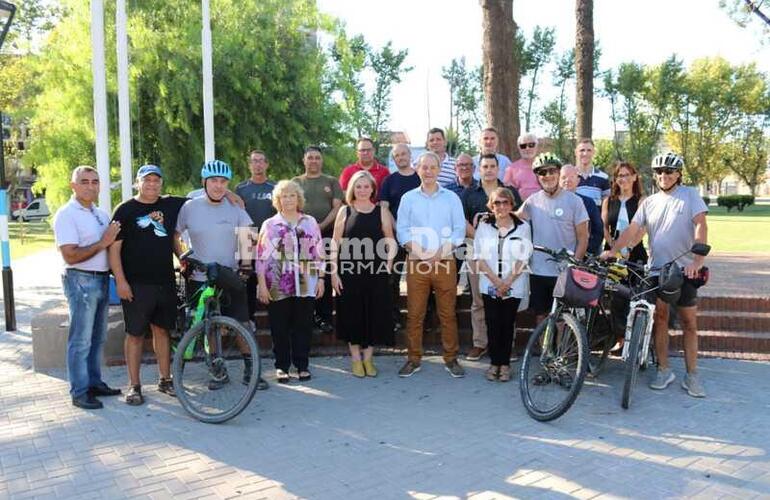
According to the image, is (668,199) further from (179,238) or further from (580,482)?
(179,238)

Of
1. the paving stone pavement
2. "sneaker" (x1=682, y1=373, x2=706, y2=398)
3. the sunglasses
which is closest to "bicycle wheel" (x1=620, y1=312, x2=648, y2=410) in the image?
the paving stone pavement

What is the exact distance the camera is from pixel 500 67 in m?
9.05

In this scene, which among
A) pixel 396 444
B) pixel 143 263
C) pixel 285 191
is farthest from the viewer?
pixel 285 191

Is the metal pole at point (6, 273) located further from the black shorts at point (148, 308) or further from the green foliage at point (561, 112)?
the green foliage at point (561, 112)

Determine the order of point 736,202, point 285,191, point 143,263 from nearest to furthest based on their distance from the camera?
1. point 143,263
2. point 285,191
3. point 736,202

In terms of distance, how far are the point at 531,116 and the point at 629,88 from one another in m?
10.5

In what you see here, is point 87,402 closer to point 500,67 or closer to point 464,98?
point 500,67

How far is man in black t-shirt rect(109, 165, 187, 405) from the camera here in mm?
4949

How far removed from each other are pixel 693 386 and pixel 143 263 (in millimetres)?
4750

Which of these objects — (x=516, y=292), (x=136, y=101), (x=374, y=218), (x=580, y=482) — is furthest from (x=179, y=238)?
(x=136, y=101)

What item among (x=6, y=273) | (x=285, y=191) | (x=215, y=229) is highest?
(x=285, y=191)

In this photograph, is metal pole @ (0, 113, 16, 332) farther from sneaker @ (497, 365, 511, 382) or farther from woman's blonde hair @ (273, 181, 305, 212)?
sneaker @ (497, 365, 511, 382)

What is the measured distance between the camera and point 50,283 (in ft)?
41.3

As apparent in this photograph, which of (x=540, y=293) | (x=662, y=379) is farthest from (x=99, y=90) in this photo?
(x=662, y=379)
